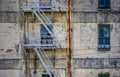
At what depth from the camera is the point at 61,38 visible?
72.5 feet

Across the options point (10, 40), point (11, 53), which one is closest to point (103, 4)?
point (10, 40)

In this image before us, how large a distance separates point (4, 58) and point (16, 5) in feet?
12.8

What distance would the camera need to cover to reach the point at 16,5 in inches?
868

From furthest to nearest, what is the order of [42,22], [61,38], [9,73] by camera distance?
1. [61,38]
2. [9,73]
3. [42,22]

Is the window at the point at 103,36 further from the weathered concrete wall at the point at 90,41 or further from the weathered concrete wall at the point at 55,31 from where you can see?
the weathered concrete wall at the point at 55,31

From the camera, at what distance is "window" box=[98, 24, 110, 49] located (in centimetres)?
2208

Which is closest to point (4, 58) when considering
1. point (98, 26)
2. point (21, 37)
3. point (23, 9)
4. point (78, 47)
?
point (21, 37)

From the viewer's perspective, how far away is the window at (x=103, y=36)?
22078 mm

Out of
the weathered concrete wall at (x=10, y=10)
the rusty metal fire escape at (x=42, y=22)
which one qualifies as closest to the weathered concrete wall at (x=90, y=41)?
the rusty metal fire escape at (x=42, y=22)

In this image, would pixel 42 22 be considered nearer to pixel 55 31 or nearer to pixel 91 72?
pixel 55 31

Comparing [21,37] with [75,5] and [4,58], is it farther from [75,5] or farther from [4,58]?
[75,5]

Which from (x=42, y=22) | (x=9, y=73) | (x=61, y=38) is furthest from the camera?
(x=61, y=38)

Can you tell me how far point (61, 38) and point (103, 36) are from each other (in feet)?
9.96

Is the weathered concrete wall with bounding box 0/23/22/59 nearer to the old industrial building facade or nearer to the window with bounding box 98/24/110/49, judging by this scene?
the old industrial building facade
